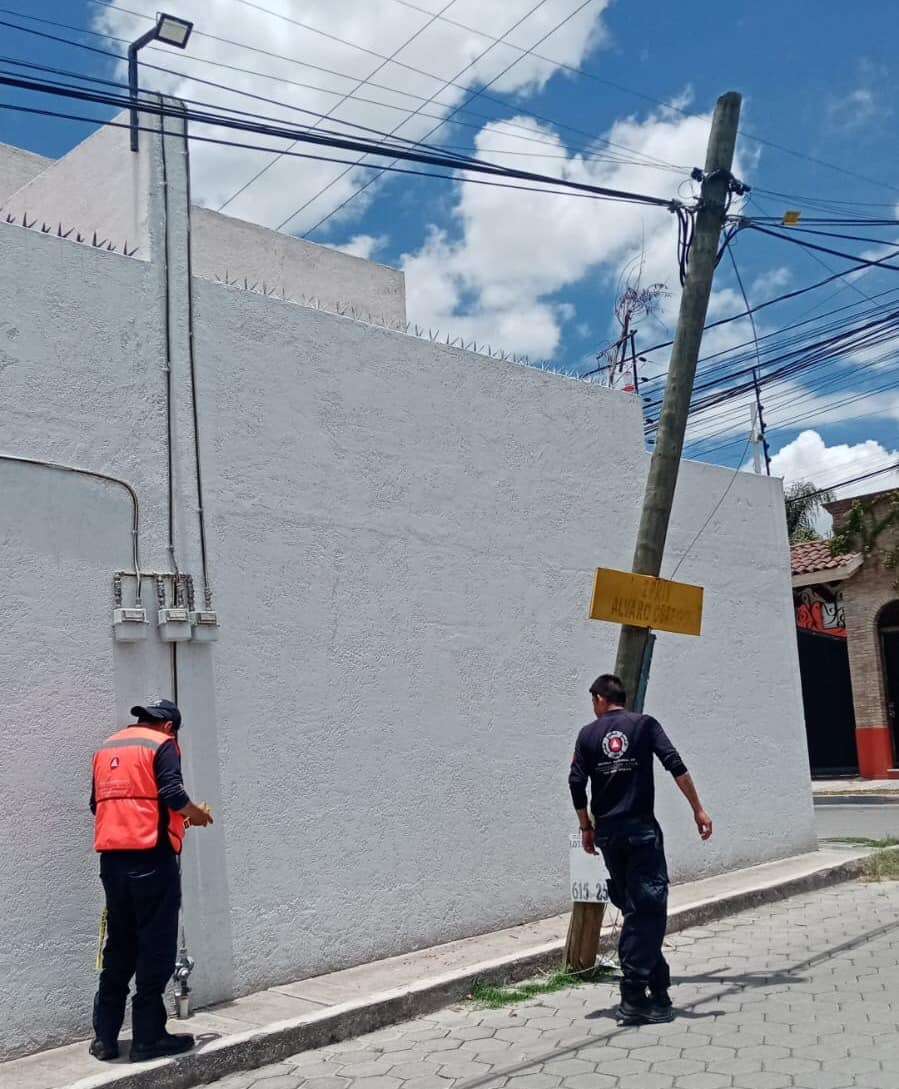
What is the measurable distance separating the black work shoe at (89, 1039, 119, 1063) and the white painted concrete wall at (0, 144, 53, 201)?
723cm

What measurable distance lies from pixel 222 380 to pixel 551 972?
12.7ft

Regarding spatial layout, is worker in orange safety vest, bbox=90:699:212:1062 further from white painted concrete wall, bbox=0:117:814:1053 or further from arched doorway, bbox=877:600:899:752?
arched doorway, bbox=877:600:899:752

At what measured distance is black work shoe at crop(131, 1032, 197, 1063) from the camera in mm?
4973

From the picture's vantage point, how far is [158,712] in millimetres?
5387

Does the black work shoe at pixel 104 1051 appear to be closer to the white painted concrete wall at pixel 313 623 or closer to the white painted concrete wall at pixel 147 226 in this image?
the white painted concrete wall at pixel 313 623

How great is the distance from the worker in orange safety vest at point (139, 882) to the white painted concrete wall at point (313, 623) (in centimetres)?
41

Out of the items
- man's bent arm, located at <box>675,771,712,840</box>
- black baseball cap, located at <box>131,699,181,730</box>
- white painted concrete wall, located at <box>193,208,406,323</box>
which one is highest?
white painted concrete wall, located at <box>193,208,406,323</box>

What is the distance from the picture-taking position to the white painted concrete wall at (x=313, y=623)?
5.62 meters

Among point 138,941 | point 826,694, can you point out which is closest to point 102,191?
point 138,941

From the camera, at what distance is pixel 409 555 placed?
7.38 metres

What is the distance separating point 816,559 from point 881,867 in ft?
40.7

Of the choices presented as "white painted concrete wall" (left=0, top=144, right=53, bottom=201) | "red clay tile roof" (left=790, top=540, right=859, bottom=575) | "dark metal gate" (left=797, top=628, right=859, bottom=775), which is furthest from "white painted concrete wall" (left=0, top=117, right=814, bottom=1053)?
"dark metal gate" (left=797, top=628, right=859, bottom=775)

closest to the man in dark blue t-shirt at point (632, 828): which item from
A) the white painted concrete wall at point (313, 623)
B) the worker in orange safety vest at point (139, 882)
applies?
the white painted concrete wall at point (313, 623)

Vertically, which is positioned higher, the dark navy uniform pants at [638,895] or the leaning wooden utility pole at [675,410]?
the leaning wooden utility pole at [675,410]
